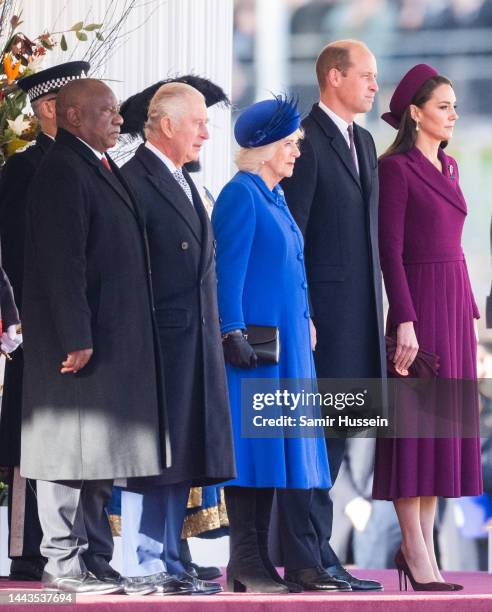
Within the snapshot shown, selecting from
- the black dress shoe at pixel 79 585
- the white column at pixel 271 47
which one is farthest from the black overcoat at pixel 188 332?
the white column at pixel 271 47

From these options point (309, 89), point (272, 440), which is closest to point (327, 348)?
point (272, 440)

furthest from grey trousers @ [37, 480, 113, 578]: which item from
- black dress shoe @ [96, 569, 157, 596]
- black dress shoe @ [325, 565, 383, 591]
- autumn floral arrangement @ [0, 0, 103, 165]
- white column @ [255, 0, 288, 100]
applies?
white column @ [255, 0, 288, 100]

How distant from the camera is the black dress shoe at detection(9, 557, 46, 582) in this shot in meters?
5.08

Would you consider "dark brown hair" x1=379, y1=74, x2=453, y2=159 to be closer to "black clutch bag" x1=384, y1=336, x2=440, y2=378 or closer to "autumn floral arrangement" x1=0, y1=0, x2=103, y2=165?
"black clutch bag" x1=384, y1=336, x2=440, y2=378

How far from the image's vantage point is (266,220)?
490cm

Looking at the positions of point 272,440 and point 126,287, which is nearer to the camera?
point 126,287

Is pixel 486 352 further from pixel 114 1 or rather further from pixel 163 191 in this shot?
pixel 163 191

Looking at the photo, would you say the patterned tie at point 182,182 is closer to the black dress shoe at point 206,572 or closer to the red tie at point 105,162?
the red tie at point 105,162

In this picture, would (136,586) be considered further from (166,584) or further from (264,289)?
(264,289)

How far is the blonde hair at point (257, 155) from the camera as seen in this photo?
495 cm

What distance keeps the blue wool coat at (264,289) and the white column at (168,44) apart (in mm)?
1898

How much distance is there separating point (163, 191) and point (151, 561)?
1084mm

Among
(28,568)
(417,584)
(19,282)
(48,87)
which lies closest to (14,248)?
(19,282)

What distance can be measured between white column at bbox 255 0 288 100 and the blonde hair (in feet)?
8.84
